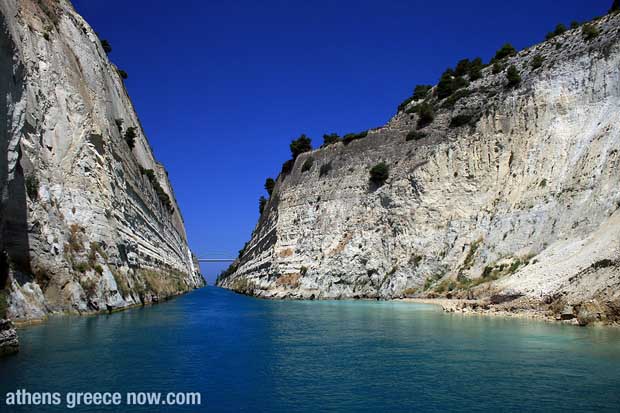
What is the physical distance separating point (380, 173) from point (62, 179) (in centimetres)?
2537

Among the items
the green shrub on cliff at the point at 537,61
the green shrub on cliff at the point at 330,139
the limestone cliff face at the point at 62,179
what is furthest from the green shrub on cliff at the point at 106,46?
the green shrub on cliff at the point at 537,61

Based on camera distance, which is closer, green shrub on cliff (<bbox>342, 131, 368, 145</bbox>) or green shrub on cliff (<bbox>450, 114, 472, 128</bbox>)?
green shrub on cliff (<bbox>450, 114, 472, 128</bbox>)

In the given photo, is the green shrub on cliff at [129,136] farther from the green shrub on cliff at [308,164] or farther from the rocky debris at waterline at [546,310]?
the rocky debris at waterline at [546,310]

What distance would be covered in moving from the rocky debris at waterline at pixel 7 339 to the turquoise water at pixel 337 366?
30 cm

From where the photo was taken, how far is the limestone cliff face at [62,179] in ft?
54.3

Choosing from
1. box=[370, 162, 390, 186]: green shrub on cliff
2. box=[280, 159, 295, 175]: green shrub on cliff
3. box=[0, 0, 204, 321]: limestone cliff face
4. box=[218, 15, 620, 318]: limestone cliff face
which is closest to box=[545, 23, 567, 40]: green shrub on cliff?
box=[218, 15, 620, 318]: limestone cliff face

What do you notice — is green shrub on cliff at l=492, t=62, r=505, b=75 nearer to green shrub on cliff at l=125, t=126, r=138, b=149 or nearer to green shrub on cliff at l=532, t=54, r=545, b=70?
green shrub on cliff at l=532, t=54, r=545, b=70

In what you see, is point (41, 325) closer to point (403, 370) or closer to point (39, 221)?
point (39, 221)

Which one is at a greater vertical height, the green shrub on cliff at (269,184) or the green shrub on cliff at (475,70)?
the green shrub on cliff at (475,70)

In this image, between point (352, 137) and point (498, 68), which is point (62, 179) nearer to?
point (352, 137)

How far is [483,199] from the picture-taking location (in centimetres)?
3528

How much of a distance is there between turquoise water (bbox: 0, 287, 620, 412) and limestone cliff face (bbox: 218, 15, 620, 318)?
714 centimetres

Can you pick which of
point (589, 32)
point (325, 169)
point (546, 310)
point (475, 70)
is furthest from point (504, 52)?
point (546, 310)

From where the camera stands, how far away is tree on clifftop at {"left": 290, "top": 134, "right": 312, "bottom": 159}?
55250mm
